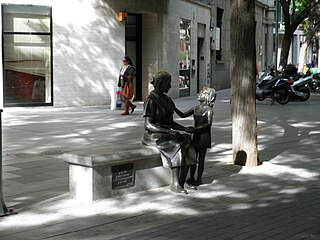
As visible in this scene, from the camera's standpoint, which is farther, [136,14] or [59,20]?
[136,14]

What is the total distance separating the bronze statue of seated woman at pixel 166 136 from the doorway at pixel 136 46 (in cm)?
1655

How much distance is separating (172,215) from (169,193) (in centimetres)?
103

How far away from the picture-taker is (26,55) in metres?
19.6

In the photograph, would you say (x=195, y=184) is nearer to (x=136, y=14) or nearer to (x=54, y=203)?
(x=54, y=203)

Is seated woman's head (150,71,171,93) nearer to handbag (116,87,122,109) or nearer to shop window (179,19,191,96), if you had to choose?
handbag (116,87,122,109)

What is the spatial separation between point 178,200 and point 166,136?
840 millimetres

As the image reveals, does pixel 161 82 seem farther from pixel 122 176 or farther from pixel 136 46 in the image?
pixel 136 46

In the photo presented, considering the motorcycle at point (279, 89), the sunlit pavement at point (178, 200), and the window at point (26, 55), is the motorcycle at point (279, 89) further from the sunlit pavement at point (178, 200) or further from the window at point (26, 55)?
the sunlit pavement at point (178, 200)

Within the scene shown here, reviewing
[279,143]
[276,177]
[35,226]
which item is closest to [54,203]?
[35,226]

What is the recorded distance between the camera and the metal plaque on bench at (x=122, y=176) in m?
7.02

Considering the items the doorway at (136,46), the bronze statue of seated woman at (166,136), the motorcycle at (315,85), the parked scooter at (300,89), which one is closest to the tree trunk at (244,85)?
the bronze statue of seated woman at (166,136)

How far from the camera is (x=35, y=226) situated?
19.3 ft

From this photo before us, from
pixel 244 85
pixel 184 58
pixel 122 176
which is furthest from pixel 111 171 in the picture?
pixel 184 58

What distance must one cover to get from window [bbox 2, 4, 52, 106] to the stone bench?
12.7m
